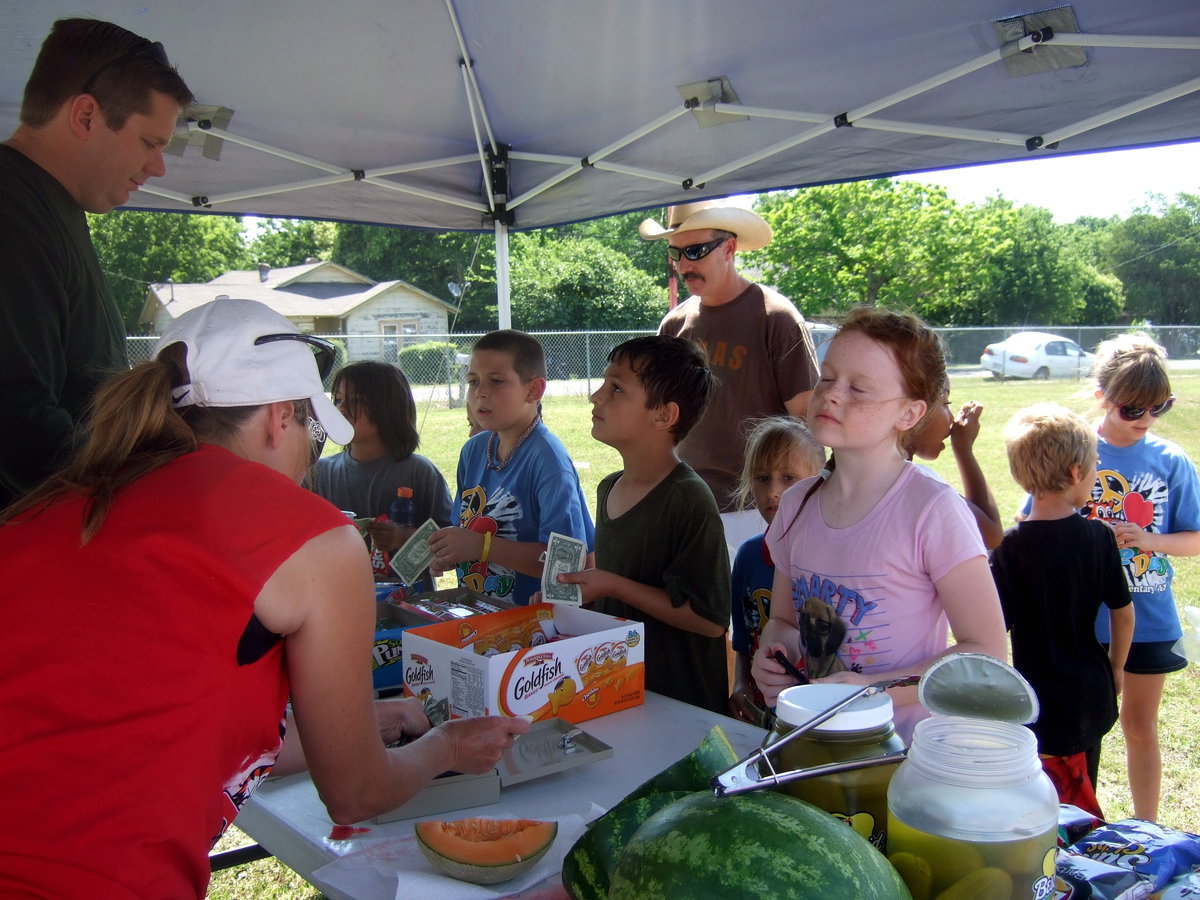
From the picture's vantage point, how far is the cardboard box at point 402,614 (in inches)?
89.0

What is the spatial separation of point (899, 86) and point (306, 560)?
3210mm

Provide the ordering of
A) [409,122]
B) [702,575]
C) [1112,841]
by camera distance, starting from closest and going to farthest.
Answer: [1112,841] → [702,575] → [409,122]

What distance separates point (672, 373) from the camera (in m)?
3.13

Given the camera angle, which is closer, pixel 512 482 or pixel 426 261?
pixel 512 482

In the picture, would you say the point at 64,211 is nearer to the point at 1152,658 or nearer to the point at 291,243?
the point at 1152,658

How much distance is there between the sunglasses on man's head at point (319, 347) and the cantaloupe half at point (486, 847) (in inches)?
32.9

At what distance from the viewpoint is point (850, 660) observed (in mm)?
1963

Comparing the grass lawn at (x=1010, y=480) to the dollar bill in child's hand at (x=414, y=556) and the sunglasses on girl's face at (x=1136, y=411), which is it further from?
the dollar bill in child's hand at (x=414, y=556)

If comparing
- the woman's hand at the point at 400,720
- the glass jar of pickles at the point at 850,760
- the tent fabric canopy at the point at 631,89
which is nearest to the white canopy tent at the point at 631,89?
the tent fabric canopy at the point at 631,89

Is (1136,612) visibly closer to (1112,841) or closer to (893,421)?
(893,421)

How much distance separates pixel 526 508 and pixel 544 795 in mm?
1839

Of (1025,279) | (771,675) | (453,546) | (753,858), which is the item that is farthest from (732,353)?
(1025,279)

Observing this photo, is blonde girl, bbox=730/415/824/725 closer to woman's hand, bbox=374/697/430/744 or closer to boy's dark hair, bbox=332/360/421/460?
woman's hand, bbox=374/697/430/744

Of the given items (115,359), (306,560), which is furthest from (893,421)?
(115,359)
